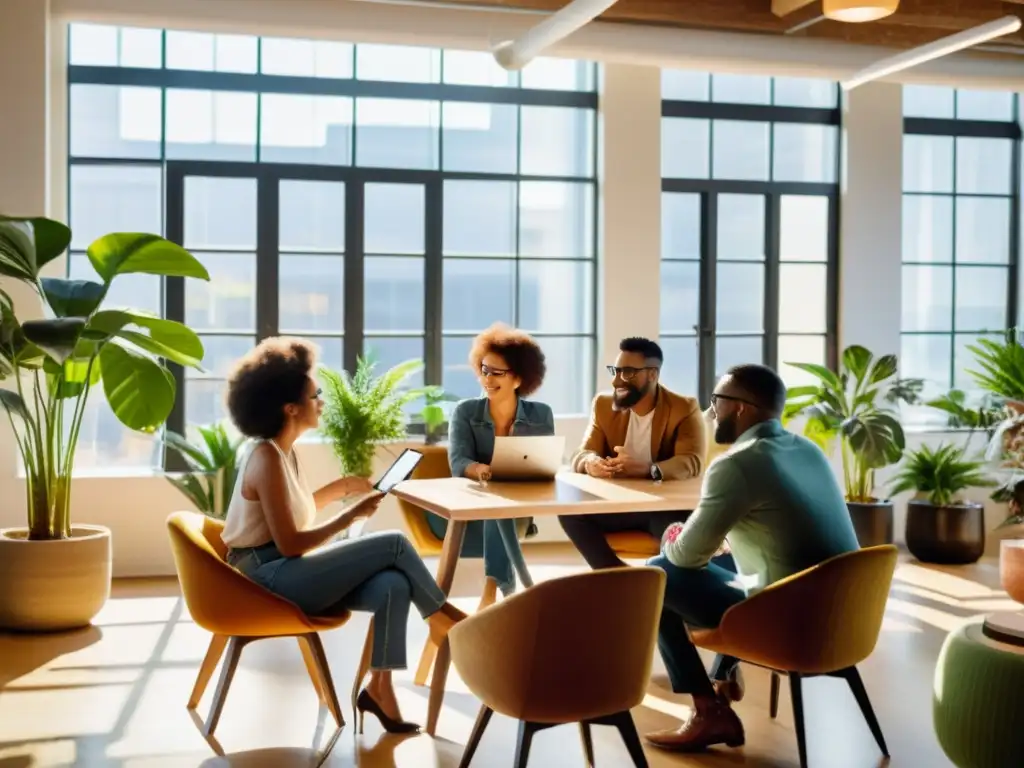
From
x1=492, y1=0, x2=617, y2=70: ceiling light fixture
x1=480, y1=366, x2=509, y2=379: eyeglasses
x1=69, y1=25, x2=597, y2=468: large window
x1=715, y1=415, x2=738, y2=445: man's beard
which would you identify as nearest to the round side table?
x1=715, y1=415, x2=738, y2=445: man's beard

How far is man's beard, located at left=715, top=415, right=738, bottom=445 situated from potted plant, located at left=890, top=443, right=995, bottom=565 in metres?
4.25

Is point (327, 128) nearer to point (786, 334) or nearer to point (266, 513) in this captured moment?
point (786, 334)

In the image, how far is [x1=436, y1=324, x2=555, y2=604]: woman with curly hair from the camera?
5.14 meters

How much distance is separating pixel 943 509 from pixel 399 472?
15.5 ft

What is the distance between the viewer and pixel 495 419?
5418 millimetres

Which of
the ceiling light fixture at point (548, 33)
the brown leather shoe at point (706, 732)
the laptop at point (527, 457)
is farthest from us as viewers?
the ceiling light fixture at point (548, 33)

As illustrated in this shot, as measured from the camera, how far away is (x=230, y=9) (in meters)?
7.12

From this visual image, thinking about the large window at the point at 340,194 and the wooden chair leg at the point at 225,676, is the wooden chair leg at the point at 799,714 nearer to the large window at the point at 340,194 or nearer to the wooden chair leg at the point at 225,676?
the wooden chair leg at the point at 225,676

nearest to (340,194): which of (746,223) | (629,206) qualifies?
(629,206)

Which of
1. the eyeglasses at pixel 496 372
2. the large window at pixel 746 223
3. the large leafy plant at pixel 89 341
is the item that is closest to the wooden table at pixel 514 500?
the eyeglasses at pixel 496 372

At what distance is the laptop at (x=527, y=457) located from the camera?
15.8 ft

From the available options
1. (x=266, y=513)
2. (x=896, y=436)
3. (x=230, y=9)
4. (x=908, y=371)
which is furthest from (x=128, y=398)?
(x=908, y=371)

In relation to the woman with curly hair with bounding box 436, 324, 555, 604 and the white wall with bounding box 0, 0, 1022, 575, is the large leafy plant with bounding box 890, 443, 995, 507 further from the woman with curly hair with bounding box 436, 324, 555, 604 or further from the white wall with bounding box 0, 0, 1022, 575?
the woman with curly hair with bounding box 436, 324, 555, 604

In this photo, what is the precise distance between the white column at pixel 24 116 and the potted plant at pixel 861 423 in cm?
455
